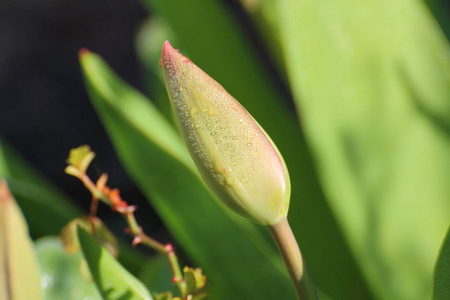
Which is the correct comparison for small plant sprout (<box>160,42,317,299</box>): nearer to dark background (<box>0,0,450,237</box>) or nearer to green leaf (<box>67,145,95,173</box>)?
green leaf (<box>67,145,95,173</box>)

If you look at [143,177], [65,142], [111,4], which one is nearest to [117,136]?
[143,177]

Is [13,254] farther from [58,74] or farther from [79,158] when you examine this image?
[58,74]

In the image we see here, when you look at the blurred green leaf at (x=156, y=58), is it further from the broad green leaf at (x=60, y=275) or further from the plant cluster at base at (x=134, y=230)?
the plant cluster at base at (x=134, y=230)

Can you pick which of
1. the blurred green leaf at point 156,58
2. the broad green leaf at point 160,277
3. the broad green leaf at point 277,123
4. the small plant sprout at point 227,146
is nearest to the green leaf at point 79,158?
the small plant sprout at point 227,146

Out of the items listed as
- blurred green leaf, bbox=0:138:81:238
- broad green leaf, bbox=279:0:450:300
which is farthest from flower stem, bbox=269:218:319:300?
blurred green leaf, bbox=0:138:81:238

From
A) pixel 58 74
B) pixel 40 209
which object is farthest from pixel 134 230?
pixel 58 74

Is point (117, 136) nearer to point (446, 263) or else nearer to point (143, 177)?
point (143, 177)
